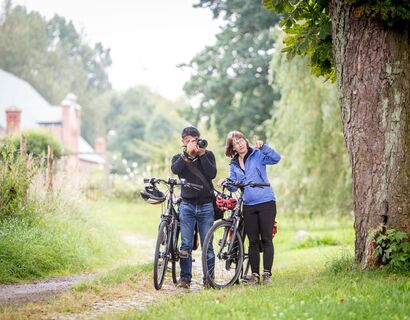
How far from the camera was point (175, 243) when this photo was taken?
774 centimetres

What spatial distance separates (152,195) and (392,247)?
9.62ft

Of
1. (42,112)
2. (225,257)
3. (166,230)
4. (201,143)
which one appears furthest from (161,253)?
(42,112)

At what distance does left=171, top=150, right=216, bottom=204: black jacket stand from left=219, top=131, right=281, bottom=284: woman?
0.74 ft

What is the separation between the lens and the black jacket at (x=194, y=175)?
7.68 m

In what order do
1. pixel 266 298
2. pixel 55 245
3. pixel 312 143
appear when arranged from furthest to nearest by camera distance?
pixel 312 143 → pixel 55 245 → pixel 266 298

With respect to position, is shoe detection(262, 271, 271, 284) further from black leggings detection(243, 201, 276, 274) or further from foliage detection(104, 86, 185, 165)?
foliage detection(104, 86, 185, 165)

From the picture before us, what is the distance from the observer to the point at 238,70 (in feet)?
91.0

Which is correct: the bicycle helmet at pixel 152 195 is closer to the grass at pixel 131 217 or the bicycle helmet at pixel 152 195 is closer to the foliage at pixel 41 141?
the grass at pixel 131 217

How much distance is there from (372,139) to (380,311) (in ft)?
8.06

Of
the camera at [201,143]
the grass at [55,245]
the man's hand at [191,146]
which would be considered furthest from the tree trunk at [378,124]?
the grass at [55,245]

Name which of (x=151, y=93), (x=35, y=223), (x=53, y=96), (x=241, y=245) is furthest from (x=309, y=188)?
(x=151, y=93)

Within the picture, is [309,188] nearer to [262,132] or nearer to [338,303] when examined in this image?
[262,132]

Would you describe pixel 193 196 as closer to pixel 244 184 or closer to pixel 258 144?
pixel 244 184

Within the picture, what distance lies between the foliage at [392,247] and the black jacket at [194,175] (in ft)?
6.62
